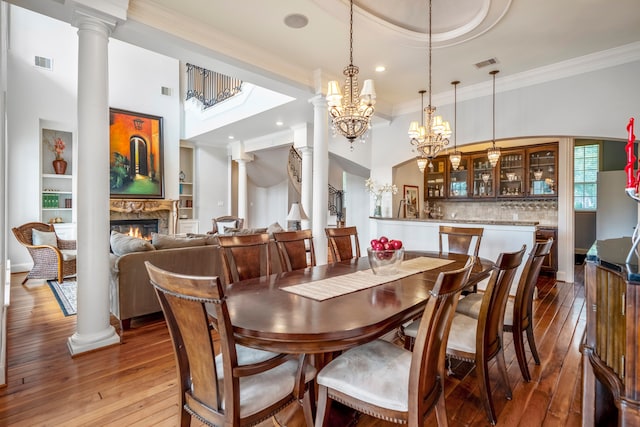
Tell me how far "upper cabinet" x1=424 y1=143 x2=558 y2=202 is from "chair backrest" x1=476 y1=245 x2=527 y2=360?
485 centimetres

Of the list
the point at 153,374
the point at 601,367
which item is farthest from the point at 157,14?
the point at 601,367

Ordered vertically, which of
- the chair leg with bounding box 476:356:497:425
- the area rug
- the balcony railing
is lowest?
the area rug

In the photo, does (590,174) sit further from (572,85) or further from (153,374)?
(153,374)

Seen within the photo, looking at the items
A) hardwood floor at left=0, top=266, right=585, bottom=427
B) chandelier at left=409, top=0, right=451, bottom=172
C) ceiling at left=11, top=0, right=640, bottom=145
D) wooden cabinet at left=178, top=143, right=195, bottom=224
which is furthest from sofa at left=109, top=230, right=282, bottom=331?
wooden cabinet at left=178, top=143, right=195, bottom=224

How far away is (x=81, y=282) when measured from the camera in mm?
2611

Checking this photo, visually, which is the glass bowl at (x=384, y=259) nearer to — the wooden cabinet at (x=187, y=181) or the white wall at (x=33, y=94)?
the white wall at (x=33, y=94)

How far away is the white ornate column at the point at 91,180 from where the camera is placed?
2580 millimetres

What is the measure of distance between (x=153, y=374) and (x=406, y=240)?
394 cm

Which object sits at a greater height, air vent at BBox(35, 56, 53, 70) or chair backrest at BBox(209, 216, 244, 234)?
air vent at BBox(35, 56, 53, 70)

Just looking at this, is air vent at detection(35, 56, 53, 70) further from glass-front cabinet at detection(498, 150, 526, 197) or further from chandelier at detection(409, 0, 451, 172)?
glass-front cabinet at detection(498, 150, 526, 197)

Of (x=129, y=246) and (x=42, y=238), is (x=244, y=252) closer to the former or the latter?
(x=129, y=246)

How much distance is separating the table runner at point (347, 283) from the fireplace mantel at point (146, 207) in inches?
253

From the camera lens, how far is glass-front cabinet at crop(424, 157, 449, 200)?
6884 mm

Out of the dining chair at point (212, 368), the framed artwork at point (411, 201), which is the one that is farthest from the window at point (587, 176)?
the dining chair at point (212, 368)
